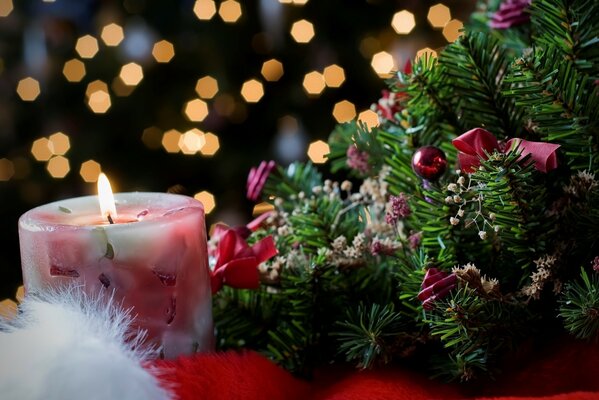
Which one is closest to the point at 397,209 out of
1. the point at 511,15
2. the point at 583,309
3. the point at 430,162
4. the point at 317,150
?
the point at 430,162

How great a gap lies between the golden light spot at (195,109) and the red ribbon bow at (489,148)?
113cm

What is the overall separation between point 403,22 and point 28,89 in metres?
0.91

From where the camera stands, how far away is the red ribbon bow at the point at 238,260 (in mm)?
592

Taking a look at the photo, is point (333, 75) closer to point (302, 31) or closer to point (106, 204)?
point (302, 31)

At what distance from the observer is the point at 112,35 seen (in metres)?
1.58

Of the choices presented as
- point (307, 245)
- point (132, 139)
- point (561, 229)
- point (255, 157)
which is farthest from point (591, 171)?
point (132, 139)

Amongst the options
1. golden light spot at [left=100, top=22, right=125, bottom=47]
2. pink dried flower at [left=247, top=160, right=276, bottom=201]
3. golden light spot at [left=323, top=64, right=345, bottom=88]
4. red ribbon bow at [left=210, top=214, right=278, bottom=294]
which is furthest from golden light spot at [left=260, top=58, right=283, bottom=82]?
red ribbon bow at [left=210, top=214, right=278, bottom=294]

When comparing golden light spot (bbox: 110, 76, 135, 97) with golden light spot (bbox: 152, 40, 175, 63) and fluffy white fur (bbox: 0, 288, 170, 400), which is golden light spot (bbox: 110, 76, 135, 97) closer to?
golden light spot (bbox: 152, 40, 175, 63)

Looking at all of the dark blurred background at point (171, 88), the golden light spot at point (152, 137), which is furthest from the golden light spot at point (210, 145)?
the golden light spot at point (152, 137)

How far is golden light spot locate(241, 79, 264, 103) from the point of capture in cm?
158

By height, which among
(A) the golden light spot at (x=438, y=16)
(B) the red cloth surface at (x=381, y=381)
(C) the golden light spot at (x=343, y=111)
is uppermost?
(A) the golden light spot at (x=438, y=16)

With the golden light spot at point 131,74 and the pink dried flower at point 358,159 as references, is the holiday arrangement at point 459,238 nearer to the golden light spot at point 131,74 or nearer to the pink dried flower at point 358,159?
the pink dried flower at point 358,159

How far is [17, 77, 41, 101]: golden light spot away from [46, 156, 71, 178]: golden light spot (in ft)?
0.50

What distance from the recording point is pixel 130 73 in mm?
1571
